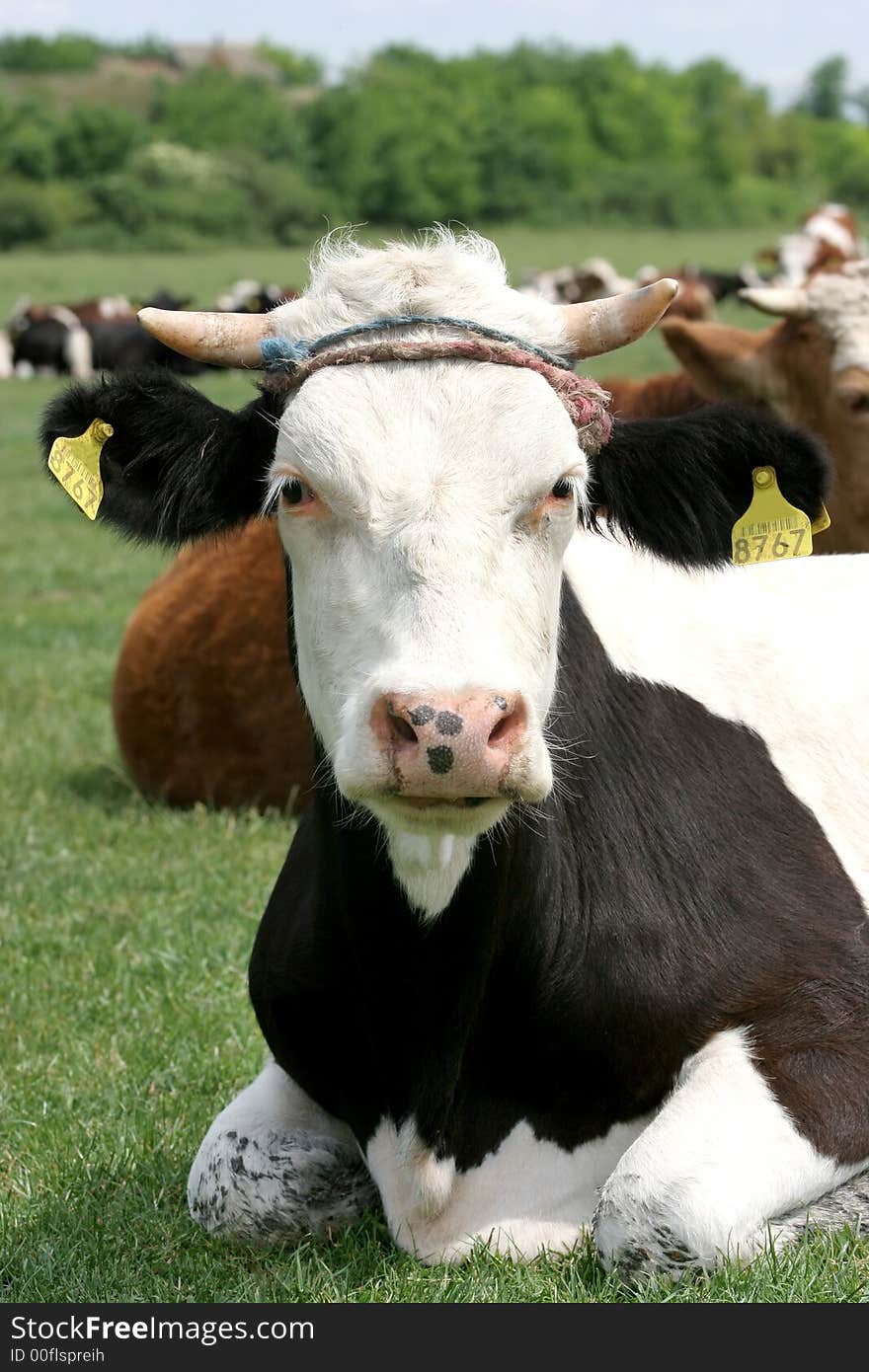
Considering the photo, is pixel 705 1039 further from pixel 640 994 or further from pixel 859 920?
pixel 859 920

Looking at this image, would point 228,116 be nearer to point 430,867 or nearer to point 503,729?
point 430,867

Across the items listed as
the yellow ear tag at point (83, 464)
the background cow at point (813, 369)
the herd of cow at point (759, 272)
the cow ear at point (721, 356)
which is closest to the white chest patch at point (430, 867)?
the yellow ear tag at point (83, 464)

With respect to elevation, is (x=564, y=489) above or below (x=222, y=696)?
above

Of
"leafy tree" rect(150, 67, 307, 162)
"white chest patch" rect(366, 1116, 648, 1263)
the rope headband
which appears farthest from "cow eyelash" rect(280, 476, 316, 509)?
"leafy tree" rect(150, 67, 307, 162)

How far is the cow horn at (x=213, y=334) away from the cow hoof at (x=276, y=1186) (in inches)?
70.3

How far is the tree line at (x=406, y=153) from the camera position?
8794 cm

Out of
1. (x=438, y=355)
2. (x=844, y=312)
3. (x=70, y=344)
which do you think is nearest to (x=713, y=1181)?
(x=438, y=355)

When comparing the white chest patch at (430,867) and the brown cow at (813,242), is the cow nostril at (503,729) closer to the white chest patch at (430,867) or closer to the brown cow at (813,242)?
the white chest patch at (430,867)

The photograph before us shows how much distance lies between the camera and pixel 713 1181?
140 inches

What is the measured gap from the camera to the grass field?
12.0 ft

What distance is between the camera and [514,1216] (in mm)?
3848

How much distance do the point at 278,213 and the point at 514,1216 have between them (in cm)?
8857

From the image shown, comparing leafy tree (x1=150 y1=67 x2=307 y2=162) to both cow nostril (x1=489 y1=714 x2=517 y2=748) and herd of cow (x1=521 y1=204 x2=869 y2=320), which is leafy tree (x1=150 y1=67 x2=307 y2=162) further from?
cow nostril (x1=489 y1=714 x2=517 y2=748)

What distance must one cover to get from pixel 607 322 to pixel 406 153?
315 feet
